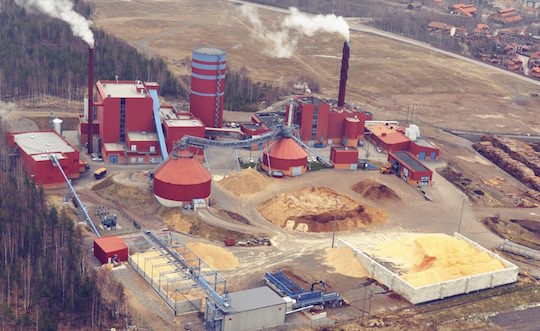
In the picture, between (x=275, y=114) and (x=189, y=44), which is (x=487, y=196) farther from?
(x=189, y=44)

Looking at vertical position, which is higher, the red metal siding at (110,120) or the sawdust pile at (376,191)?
the red metal siding at (110,120)

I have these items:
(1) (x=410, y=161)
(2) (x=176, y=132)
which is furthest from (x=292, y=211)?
(1) (x=410, y=161)

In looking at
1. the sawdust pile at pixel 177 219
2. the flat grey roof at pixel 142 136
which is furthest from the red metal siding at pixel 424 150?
the sawdust pile at pixel 177 219

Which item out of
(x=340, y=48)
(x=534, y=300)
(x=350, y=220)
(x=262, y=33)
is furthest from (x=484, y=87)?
(x=534, y=300)

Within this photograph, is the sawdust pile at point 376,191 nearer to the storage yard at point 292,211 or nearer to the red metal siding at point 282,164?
the storage yard at point 292,211

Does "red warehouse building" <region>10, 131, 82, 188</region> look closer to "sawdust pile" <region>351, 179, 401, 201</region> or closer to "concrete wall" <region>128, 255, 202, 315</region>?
"concrete wall" <region>128, 255, 202, 315</region>
